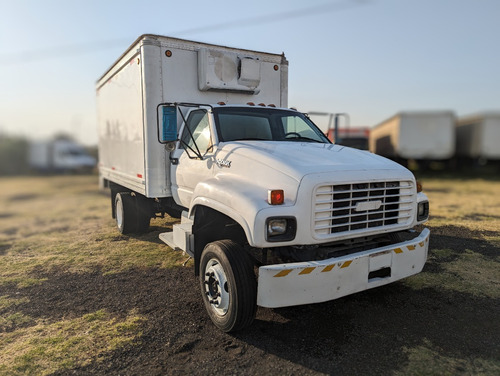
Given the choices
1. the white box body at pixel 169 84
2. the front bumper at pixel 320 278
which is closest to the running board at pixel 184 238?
the white box body at pixel 169 84

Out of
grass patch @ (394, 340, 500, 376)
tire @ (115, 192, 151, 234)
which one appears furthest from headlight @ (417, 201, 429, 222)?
tire @ (115, 192, 151, 234)

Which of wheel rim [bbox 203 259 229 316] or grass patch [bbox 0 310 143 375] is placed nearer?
grass patch [bbox 0 310 143 375]

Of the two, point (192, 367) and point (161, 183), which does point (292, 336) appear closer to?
point (192, 367)

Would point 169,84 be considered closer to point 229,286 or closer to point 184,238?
point 184,238

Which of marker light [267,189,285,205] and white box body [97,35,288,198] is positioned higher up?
white box body [97,35,288,198]

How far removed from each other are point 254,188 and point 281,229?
50 cm

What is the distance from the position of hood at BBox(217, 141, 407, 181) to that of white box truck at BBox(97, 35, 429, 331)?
15 millimetres

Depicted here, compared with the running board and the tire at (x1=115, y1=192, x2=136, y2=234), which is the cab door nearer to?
the running board

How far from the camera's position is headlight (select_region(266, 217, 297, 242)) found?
3072 millimetres

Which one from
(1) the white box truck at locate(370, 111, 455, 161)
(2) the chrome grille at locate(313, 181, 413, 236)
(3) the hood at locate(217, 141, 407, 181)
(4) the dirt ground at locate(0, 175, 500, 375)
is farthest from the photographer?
(1) the white box truck at locate(370, 111, 455, 161)

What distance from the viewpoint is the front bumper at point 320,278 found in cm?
304

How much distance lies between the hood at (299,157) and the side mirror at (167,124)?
965 millimetres

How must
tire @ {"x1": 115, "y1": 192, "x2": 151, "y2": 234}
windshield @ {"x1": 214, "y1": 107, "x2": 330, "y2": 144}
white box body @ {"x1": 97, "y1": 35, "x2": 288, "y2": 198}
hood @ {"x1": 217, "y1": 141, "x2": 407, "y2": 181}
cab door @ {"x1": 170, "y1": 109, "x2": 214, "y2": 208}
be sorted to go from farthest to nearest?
tire @ {"x1": 115, "y1": 192, "x2": 151, "y2": 234} → white box body @ {"x1": 97, "y1": 35, "x2": 288, "y2": 198} → windshield @ {"x1": 214, "y1": 107, "x2": 330, "y2": 144} → cab door @ {"x1": 170, "y1": 109, "x2": 214, "y2": 208} → hood @ {"x1": 217, "y1": 141, "x2": 407, "y2": 181}

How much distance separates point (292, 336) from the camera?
3457 mm
